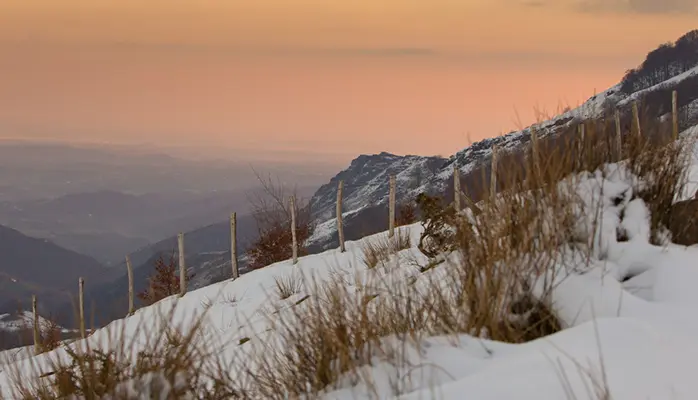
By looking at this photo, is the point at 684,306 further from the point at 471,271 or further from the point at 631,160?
the point at 631,160

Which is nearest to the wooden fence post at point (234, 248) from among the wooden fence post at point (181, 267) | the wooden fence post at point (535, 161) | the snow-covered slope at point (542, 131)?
the wooden fence post at point (181, 267)

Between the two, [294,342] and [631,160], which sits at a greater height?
[631,160]

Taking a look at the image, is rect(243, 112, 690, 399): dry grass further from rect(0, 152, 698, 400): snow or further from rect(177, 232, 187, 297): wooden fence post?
rect(177, 232, 187, 297): wooden fence post

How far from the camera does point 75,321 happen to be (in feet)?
10.00

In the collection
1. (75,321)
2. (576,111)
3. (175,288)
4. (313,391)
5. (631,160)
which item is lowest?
(175,288)

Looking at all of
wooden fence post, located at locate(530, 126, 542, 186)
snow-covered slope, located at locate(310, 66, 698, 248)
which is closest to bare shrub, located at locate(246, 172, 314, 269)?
snow-covered slope, located at locate(310, 66, 698, 248)

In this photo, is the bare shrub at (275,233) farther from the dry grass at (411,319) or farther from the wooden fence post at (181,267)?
the dry grass at (411,319)

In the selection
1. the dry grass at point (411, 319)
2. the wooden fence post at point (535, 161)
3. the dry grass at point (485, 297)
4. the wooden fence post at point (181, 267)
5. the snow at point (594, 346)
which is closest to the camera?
the snow at point (594, 346)

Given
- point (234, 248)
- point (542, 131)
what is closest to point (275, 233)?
point (234, 248)

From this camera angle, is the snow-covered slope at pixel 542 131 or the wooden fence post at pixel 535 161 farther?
the snow-covered slope at pixel 542 131

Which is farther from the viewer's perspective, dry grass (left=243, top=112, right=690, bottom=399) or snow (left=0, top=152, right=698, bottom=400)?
dry grass (left=243, top=112, right=690, bottom=399)

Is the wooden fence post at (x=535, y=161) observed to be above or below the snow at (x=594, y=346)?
above

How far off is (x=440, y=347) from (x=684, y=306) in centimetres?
150

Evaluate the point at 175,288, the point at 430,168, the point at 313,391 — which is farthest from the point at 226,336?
the point at 430,168
